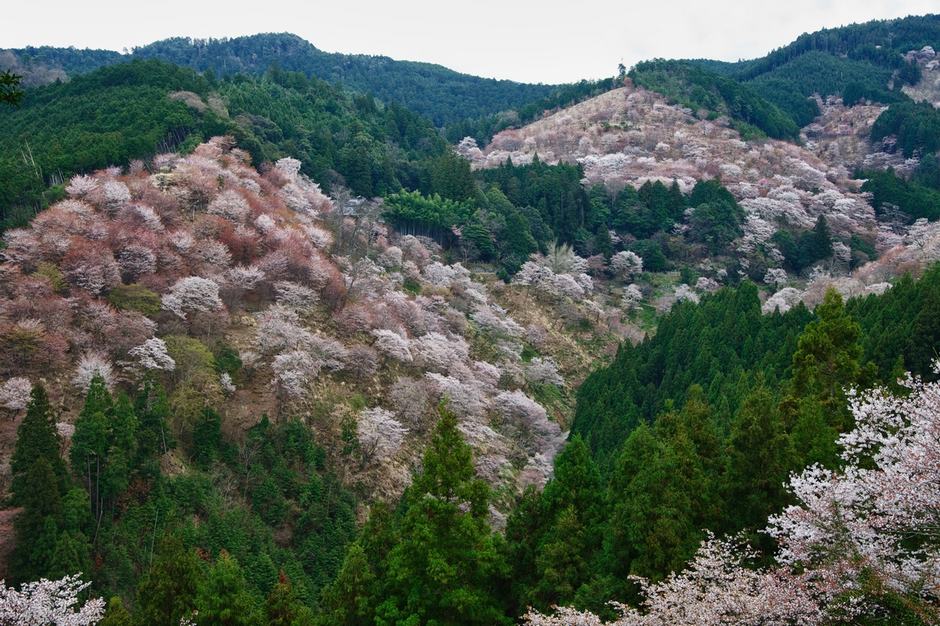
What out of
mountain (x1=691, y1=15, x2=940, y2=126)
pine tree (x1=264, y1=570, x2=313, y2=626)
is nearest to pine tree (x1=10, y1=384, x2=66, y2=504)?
pine tree (x1=264, y1=570, x2=313, y2=626)

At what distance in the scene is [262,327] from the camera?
1523 inches

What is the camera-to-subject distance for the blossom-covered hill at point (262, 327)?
33.4 m

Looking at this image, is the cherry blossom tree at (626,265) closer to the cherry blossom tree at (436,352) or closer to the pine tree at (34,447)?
the cherry blossom tree at (436,352)

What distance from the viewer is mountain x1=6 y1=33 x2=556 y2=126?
5354 inches

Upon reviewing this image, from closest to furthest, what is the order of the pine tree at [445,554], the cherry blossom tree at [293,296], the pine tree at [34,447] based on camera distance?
the pine tree at [445,554]
the pine tree at [34,447]
the cherry blossom tree at [293,296]

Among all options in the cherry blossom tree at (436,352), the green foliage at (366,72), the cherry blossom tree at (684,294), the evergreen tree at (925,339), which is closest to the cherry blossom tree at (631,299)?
the cherry blossom tree at (684,294)

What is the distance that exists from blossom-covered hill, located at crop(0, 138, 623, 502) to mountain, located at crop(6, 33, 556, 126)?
8750 centimetres

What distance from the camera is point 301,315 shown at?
41.8 meters

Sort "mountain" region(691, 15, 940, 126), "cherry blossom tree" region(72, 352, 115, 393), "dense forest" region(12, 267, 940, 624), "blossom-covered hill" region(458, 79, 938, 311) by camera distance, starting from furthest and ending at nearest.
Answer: "mountain" region(691, 15, 940, 126) → "blossom-covered hill" region(458, 79, 938, 311) → "cherry blossom tree" region(72, 352, 115, 393) → "dense forest" region(12, 267, 940, 624)

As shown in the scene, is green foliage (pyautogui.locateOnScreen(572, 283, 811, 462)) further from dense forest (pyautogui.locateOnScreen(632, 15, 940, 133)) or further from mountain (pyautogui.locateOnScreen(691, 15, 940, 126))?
mountain (pyautogui.locateOnScreen(691, 15, 940, 126))

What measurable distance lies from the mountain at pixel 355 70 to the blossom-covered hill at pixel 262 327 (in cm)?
8750

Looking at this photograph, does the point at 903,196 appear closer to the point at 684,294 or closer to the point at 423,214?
the point at 684,294

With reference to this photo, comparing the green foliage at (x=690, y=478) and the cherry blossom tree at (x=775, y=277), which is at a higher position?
the cherry blossom tree at (x=775, y=277)

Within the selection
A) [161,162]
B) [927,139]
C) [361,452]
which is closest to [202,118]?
[161,162]
